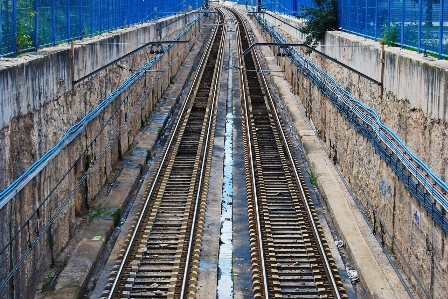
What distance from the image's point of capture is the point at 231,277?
12.8 m

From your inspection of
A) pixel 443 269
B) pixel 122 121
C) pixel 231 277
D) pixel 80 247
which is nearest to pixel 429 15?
pixel 443 269

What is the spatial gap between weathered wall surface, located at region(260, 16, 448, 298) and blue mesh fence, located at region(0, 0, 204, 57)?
7189mm

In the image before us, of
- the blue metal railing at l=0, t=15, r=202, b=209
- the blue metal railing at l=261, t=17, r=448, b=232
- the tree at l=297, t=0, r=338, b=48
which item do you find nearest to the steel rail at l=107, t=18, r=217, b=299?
the blue metal railing at l=0, t=15, r=202, b=209

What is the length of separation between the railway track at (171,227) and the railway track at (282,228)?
3.90ft

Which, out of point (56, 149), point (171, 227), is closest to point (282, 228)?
point (171, 227)

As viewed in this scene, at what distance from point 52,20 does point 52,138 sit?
3660 millimetres

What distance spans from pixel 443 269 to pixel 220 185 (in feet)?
29.3

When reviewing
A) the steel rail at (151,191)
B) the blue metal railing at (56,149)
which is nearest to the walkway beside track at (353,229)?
the steel rail at (151,191)

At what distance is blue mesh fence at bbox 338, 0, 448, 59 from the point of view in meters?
12.2

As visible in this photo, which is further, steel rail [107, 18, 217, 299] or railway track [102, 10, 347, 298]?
steel rail [107, 18, 217, 299]

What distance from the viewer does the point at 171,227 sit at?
14.4 meters

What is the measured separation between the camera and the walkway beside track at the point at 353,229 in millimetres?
11961

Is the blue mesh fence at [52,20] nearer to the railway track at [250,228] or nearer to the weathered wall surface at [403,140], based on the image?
the railway track at [250,228]

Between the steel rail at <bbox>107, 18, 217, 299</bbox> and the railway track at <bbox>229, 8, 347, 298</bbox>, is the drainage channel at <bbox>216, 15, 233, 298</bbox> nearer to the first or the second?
the railway track at <bbox>229, 8, 347, 298</bbox>
